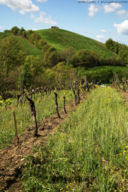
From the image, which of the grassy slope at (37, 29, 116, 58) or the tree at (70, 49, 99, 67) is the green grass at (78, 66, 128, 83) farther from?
the grassy slope at (37, 29, 116, 58)

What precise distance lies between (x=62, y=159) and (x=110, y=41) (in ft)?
278

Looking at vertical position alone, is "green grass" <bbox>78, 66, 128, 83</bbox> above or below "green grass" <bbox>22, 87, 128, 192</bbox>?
above

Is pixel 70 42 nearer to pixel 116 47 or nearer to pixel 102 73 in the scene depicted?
pixel 116 47

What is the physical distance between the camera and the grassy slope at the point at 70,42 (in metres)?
70.1

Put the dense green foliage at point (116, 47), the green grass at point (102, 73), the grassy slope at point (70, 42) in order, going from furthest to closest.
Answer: the dense green foliage at point (116, 47), the grassy slope at point (70, 42), the green grass at point (102, 73)

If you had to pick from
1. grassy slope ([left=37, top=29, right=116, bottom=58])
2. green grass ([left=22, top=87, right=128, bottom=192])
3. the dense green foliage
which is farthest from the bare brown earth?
the dense green foliage

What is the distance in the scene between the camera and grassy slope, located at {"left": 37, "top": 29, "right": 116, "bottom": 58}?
70.1 m

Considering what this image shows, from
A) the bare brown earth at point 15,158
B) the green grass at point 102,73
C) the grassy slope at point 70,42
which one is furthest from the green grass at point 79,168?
the grassy slope at point 70,42

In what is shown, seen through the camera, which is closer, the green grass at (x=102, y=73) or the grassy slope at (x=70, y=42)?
the green grass at (x=102, y=73)

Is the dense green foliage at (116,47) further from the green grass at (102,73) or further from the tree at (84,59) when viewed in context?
the tree at (84,59)

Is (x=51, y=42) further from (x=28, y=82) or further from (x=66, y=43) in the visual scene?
(x=28, y=82)

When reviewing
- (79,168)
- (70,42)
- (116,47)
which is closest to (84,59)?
(70,42)

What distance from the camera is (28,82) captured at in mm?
29484

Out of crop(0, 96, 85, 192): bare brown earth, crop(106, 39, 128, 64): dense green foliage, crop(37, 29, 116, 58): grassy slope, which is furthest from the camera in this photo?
crop(106, 39, 128, 64): dense green foliage
